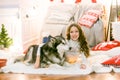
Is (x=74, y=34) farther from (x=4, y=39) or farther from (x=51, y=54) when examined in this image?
(x=4, y=39)

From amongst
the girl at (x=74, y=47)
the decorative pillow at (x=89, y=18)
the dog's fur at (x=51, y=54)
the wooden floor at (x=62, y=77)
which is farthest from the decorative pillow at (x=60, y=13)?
the wooden floor at (x=62, y=77)

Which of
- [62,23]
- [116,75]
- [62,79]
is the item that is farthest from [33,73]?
[62,23]

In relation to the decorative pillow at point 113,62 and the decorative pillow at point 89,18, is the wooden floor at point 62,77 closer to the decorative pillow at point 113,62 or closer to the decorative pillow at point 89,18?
the decorative pillow at point 113,62

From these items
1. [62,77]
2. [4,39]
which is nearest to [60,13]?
[4,39]

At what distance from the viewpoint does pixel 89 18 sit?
5.22m

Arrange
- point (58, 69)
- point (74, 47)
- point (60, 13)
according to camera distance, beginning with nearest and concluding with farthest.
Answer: point (58, 69)
point (74, 47)
point (60, 13)

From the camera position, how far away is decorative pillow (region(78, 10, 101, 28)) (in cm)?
516

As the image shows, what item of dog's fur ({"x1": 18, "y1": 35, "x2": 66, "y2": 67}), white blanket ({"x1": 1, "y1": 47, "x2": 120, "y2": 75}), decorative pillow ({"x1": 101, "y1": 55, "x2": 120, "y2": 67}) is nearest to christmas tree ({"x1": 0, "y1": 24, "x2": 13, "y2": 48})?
white blanket ({"x1": 1, "y1": 47, "x2": 120, "y2": 75})

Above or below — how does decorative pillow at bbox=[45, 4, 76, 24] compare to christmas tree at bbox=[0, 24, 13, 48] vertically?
above

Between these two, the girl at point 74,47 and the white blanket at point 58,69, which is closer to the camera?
the white blanket at point 58,69

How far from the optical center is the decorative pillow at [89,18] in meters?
5.16

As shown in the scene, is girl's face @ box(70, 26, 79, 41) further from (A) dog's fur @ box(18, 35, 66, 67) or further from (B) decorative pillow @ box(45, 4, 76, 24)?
(B) decorative pillow @ box(45, 4, 76, 24)

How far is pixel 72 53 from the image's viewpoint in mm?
3371

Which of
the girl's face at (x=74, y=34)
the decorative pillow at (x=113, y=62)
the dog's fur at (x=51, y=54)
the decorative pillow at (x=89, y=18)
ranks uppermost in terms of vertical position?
the decorative pillow at (x=89, y=18)
